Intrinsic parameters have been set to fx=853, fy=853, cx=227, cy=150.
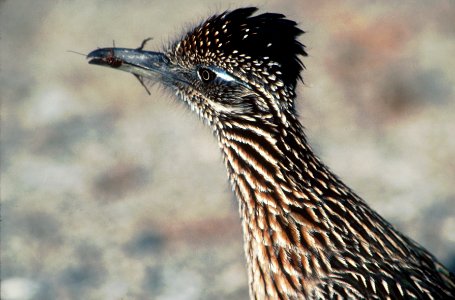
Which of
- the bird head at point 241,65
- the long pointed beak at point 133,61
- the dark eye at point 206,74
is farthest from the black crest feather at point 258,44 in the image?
the long pointed beak at point 133,61

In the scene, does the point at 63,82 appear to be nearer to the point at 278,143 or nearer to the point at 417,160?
the point at 417,160

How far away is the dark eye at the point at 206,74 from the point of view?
614 centimetres

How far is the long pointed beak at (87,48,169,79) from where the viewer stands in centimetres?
645

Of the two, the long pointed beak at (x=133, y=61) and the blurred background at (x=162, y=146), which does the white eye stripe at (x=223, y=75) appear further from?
the blurred background at (x=162, y=146)

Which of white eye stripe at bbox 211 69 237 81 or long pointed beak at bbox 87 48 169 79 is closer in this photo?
white eye stripe at bbox 211 69 237 81

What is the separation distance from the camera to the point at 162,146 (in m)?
11.0

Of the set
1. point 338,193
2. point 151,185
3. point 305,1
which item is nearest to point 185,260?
point 151,185

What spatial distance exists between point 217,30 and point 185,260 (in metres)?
3.91

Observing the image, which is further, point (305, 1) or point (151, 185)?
point (305, 1)

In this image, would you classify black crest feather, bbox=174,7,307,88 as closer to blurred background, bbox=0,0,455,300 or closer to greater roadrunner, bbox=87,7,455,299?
greater roadrunner, bbox=87,7,455,299

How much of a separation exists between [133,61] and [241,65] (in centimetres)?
102

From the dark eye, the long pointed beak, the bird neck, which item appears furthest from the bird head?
the long pointed beak

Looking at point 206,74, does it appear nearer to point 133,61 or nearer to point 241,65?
point 241,65

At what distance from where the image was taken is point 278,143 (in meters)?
5.91
